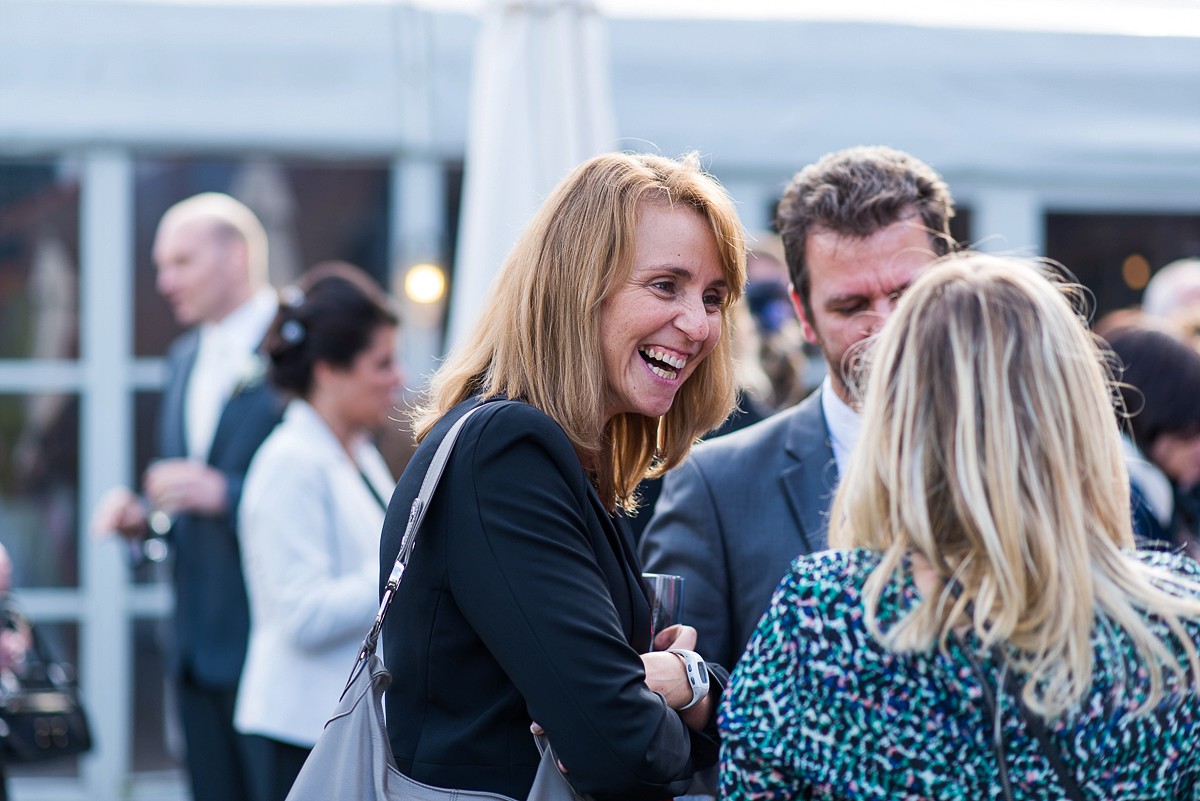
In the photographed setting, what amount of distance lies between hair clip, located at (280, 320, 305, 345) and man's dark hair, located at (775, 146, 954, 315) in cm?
168

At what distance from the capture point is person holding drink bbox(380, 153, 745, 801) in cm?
163

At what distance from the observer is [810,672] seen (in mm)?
1478

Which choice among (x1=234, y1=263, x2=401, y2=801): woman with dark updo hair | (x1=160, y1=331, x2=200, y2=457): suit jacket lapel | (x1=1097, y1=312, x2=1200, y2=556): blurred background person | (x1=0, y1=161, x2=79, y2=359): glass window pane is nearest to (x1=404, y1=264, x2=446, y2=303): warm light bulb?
(x1=160, y1=331, x2=200, y2=457): suit jacket lapel

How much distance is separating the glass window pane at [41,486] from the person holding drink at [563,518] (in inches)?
157

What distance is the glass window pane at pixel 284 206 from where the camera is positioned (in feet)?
18.1

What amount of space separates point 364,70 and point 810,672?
147 inches

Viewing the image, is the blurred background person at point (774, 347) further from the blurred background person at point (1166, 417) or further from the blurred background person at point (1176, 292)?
the blurred background person at point (1176, 292)

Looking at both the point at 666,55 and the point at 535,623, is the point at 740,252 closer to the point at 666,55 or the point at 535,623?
the point at 535,623

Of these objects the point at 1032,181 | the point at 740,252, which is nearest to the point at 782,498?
the point at 740,252

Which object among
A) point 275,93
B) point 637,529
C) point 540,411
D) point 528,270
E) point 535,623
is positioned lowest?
point 637,529

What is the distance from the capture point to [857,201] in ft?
7.92

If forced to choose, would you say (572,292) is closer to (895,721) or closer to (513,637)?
(513,637)

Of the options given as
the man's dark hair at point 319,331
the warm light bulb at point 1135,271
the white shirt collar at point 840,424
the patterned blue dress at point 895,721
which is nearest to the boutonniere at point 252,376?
the man's dark hair at point 319,331

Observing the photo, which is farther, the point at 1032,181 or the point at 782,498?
the point at 1032,181
